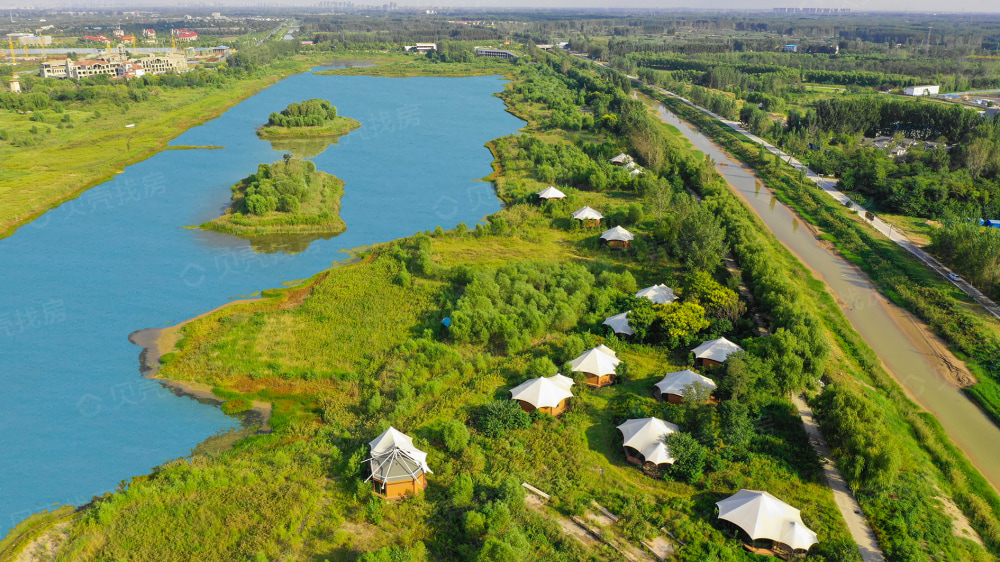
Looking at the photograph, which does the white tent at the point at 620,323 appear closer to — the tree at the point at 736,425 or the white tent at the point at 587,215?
the tree at the point at 736,425

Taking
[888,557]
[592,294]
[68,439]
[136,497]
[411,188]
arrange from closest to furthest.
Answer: [888,557]
[136,497]
[68,439]
[592,294]
[411,188]

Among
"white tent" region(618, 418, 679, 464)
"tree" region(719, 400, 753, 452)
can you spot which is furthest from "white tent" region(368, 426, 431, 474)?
"tree" region(719, 400, 753, 452)

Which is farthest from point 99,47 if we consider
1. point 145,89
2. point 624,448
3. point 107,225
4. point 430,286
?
point 624,448

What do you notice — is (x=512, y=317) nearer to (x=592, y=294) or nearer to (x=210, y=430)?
(x=592, y=294)

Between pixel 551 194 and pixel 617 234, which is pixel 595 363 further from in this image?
pixel 551 194

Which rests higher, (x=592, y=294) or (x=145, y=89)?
(x=145, y=89)

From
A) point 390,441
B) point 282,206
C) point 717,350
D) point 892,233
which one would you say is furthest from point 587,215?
point 390,441

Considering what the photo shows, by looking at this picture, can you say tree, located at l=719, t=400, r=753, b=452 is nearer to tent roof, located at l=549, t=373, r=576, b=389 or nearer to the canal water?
tent roof, located at l=549, t=373, r=576, b=389
